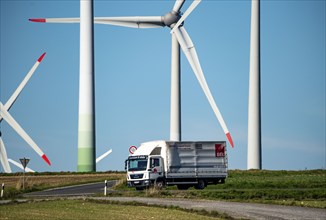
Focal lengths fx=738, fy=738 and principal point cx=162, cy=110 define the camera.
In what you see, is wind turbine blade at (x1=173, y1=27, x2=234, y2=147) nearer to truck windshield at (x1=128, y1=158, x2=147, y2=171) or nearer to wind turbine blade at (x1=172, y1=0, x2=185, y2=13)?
wind turbine blade at (x1=172, y1=0, x2=185, y2=13)

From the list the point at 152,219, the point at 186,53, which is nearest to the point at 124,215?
the point at 152,219

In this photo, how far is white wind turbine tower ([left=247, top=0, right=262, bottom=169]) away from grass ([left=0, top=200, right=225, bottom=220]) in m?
46.6

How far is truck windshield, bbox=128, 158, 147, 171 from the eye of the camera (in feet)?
204

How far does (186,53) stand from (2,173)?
2721 cm

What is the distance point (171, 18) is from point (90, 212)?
6061cm

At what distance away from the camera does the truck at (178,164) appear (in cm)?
6212

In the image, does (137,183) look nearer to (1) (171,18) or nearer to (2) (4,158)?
(2) (4,158)

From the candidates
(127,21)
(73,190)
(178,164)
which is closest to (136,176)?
(178,164)

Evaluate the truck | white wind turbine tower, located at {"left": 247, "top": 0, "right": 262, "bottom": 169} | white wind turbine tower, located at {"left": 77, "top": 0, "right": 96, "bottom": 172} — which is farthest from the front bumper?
white wind turbine tower, located at {"left": 247, "top": 0, "right": 262, "bottom": 169}

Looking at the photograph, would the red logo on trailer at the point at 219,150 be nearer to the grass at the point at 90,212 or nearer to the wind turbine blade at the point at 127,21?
the grass at the point at 90,212

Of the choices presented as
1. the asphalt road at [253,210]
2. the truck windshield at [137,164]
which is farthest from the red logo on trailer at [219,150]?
the asphalt road at [253,210]

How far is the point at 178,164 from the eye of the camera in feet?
208

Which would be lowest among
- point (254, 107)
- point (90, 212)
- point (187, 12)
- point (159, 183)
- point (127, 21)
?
point (90, 212)

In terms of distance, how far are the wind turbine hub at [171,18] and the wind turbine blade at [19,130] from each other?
23.1 metres
